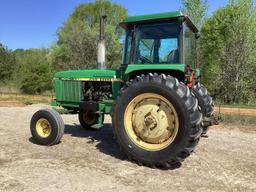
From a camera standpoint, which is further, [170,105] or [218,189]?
[170,105]

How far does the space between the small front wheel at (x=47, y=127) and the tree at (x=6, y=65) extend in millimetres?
32842

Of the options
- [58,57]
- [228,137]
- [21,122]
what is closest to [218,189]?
[228,137]

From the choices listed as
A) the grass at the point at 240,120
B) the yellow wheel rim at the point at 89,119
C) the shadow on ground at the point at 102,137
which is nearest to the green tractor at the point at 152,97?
the shadow on ground at the point at 102,137

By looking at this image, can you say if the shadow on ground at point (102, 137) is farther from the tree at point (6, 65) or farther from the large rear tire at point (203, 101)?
the tree at point (6, 65)

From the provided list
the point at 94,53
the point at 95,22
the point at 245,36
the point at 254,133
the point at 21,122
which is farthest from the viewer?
the point at 95,22

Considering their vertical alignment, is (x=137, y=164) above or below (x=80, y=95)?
below

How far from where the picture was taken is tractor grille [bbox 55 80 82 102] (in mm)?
8008

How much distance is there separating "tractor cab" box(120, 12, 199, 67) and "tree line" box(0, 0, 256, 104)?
9009 millimetres

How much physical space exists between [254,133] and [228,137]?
1.16 m

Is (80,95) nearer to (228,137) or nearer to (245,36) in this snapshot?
(228,137)

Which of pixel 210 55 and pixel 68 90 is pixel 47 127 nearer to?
pixel 68 90

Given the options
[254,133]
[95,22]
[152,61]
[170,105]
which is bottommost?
[254,133]

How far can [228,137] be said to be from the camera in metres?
8.66

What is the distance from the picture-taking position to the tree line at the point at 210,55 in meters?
23.4
